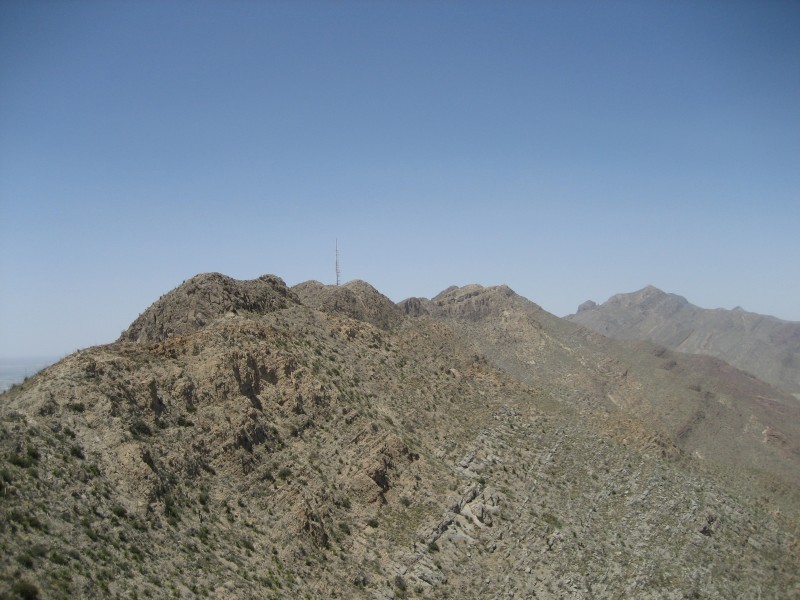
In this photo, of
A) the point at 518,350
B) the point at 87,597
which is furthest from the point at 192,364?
the point at 518,350

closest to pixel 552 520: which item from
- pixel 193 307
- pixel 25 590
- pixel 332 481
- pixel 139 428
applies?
pixel 332 481

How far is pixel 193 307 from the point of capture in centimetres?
4959

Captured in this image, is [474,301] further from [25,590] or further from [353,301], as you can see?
[25,590]

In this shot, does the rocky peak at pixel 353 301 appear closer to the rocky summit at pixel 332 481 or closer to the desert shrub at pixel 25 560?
the rocky summit at pixel 332 481

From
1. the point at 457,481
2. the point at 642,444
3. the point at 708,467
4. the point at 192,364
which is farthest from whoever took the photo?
the point at 708,467

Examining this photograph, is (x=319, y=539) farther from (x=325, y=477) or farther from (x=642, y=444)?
(x=642, y=444)

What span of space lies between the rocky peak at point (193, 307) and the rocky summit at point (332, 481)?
18 cm

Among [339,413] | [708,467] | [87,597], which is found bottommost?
[708,467]

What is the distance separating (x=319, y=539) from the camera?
3572cm

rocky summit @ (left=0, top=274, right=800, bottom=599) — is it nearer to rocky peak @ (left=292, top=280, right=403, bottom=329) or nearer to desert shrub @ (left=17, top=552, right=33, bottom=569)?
desert shrub @ (left=17, top=552, right=33, bottom=569)

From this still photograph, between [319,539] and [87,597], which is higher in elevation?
[87,597]

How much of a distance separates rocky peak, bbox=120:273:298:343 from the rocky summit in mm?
179

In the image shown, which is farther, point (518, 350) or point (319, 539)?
point (518, 350)

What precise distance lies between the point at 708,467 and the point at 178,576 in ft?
180
